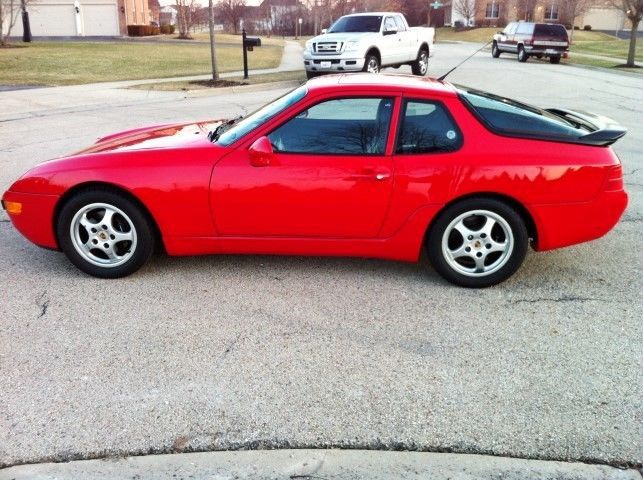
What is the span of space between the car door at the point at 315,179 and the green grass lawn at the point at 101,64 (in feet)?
52.7

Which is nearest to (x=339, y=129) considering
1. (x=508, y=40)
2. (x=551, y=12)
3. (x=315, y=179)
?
(x=315, y=179)

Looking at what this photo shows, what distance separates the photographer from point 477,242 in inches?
170

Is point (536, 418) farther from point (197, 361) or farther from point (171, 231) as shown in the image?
point (171, 231)

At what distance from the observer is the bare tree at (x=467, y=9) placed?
73.2m

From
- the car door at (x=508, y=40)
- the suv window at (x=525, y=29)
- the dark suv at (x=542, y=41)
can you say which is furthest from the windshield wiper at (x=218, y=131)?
the car door at (x=508, y=40)

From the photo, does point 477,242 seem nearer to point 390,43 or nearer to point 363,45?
point 363,45

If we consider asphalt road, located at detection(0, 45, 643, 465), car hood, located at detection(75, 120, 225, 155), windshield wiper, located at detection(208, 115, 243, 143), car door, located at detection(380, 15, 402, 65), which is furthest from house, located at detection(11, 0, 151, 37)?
windshield wiper, located at detection(208, 115, 243, 143)

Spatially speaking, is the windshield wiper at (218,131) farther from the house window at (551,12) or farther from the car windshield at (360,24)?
the house window at (551,12)

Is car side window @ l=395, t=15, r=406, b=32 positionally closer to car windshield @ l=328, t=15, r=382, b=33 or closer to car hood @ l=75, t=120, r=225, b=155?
car windshield @ l=328, t=15, r=382, b=33

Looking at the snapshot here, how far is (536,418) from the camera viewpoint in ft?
9.66

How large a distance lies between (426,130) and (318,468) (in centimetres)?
252

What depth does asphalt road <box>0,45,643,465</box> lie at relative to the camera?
2.82 meters

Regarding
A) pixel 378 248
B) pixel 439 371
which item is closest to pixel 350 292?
pixel 378 248

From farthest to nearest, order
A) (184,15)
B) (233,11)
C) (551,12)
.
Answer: (233,11), (551,12), (184,15)
